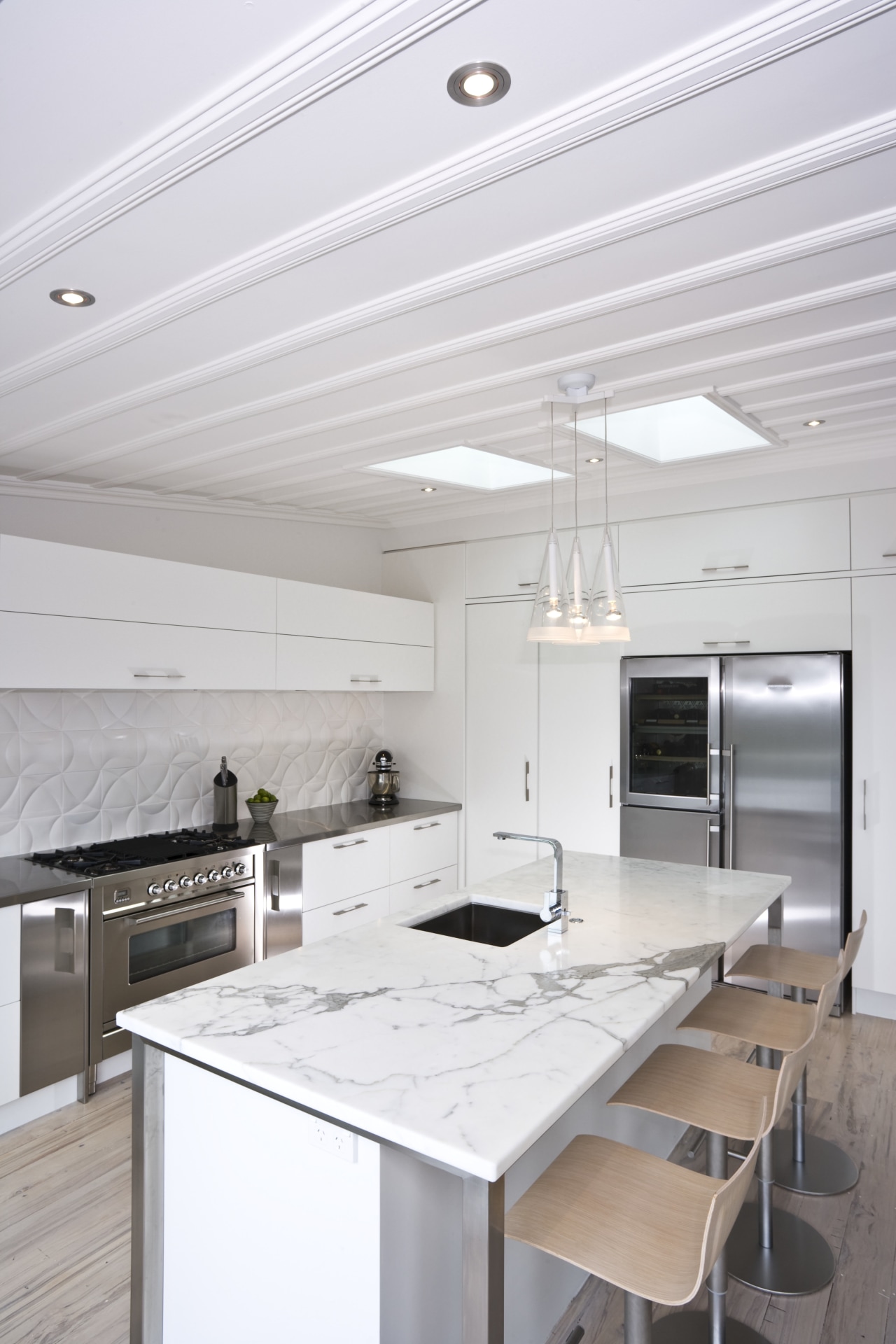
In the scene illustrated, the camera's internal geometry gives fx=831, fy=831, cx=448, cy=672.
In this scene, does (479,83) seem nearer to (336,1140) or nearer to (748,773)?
(336,1140)

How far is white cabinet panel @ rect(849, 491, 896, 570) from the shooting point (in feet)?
12.4

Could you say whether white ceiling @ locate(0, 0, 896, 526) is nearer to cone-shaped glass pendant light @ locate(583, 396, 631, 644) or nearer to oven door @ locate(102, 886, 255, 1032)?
cone-shaped glass pendant light @ locate(583, 396, 631, 644)

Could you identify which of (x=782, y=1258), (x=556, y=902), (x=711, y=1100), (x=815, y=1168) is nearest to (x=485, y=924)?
(x=556, y=902)

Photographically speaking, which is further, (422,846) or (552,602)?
(422,846)

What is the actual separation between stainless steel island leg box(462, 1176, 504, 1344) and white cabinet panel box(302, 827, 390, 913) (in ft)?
9.51

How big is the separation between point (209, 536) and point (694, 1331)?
3900mm

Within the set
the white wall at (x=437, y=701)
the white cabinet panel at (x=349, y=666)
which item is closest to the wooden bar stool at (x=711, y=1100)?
the white cabinet panel at (x=349, y=666)

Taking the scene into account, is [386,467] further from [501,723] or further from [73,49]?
[73,49]

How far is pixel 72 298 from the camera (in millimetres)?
2092

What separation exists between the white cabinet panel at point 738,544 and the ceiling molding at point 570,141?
8.30 ft

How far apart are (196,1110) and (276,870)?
7.35ft

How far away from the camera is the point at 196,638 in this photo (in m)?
3.82

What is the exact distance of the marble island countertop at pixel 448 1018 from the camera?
1.40 m

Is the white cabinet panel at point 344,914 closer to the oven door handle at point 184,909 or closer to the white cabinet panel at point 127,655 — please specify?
the oven door handle at point 184,909
